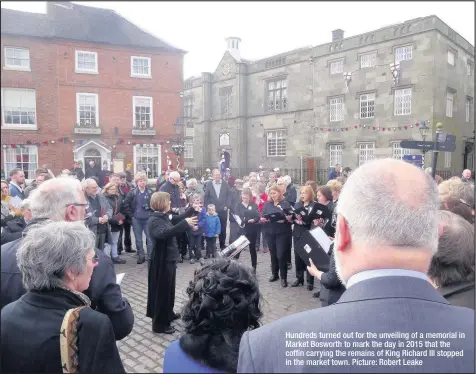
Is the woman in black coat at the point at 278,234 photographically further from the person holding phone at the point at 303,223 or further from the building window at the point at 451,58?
the building window at the point at 451,58

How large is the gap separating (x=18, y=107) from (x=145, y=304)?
3.02 metres

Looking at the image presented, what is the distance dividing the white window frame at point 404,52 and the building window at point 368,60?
0.46 metres

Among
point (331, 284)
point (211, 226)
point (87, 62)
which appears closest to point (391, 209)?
point (331, 284)

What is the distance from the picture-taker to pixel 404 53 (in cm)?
676

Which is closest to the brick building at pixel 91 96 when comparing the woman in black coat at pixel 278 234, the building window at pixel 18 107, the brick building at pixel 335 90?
the building window at pixel 18 107

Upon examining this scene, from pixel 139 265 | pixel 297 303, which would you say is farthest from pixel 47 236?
pixel 139 265

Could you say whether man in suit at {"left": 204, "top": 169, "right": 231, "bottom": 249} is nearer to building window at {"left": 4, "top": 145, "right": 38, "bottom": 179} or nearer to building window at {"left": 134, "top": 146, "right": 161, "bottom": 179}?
building window at {"left": 134, "top": 146, "right": 161, "bottom": 179}

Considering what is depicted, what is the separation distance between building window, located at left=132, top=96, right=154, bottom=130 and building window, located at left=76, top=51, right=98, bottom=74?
2.91ft

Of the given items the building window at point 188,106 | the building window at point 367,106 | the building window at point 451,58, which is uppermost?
the building window at point 367,106

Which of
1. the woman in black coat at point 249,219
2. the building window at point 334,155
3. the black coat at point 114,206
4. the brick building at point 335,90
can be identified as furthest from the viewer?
the building window at point 334,155

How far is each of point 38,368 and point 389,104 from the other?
1241 centimetres

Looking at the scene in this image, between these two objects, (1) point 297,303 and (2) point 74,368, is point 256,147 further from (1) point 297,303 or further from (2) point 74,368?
(2) point 74,368

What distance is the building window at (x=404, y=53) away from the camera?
21.2ft

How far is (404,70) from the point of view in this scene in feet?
24.8
